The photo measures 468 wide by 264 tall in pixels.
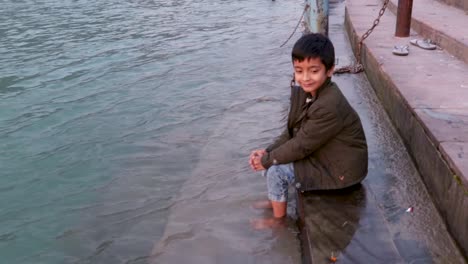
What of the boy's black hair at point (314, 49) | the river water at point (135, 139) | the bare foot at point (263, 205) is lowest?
the river water at point (135, 139)

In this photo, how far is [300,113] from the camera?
304 centimetres

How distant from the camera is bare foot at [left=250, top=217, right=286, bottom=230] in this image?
3428mm

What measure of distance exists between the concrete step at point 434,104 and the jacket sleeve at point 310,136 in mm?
696

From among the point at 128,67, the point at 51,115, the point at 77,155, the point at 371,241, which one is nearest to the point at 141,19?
the point at 128,67

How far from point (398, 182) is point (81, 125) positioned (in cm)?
418

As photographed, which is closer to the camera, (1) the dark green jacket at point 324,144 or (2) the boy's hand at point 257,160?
(1) the dark green jacket at point 324,144

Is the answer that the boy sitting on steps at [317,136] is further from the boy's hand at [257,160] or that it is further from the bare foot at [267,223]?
the bare foot at [267,223]

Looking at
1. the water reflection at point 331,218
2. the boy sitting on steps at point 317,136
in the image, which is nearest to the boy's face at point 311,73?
the boy sitting on steps at point 317,136

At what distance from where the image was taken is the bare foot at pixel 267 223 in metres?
3.43

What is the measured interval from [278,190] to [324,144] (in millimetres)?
513

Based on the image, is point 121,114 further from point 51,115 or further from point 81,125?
point 51,115

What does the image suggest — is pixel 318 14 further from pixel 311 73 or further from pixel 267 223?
pixel 311 73

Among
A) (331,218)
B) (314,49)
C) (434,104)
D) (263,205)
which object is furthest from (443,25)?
(331,218)

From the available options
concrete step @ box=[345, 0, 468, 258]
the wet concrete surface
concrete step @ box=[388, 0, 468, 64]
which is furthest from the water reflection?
concrete step @ box=[388, 0, 468, 64]
